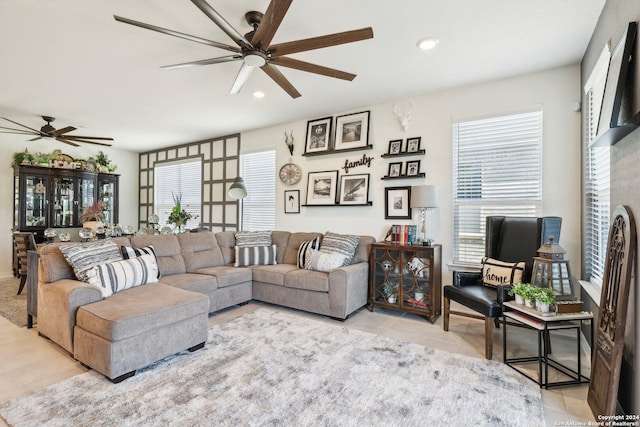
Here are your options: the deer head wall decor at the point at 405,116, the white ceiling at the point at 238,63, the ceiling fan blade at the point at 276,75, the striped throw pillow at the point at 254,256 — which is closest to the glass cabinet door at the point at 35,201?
the white ceiling at the point at 238,63

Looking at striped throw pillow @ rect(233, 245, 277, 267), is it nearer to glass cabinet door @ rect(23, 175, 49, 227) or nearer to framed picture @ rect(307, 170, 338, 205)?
framed picture @ rect(307, 170, 338, 205)

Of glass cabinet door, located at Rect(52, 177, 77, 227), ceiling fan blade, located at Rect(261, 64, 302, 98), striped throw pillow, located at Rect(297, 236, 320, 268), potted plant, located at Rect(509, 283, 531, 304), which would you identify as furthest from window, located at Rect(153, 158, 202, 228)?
potted plant, located at Rect(509, 283, 531, 304)

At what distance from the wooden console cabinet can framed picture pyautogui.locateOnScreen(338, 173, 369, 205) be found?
31.2 inches

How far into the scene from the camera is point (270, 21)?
6.08ft

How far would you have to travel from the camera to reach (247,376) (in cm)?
222

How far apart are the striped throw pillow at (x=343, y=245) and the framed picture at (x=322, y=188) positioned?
73 cm

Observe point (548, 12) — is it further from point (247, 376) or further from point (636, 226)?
point (247, 376)

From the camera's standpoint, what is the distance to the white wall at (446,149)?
311 cm

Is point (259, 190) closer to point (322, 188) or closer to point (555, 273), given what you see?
point (322, 188)

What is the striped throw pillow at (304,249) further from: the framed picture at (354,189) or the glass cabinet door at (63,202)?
the glass cabinet door at (63,202)

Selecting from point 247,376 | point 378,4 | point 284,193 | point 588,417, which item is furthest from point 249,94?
point 588,417

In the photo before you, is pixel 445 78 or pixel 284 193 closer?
pixel 445 78

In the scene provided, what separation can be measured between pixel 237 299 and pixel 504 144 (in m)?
3.54

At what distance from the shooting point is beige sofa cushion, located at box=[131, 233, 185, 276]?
142 inches
